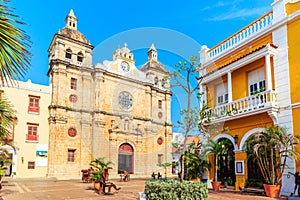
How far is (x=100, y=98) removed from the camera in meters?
25.5

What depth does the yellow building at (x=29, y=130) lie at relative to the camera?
67.6ft

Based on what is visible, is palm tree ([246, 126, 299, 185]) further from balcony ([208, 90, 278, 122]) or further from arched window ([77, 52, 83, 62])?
arched window ([77, 52, 83, 62])

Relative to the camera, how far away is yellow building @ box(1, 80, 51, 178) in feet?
67.6

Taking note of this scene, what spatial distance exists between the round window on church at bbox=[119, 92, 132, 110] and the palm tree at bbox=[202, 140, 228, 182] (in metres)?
15.7

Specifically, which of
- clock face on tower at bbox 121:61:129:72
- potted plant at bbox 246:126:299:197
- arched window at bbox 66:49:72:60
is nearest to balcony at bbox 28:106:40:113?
arched window at bbox 66:49:72:60

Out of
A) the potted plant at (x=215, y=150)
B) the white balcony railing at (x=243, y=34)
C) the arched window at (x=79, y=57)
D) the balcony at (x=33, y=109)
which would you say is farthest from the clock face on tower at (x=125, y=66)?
the potted plant at (x=215, y=150)

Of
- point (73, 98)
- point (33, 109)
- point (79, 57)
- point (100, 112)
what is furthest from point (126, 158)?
point (79, 57)

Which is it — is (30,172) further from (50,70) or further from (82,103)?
(50,70)

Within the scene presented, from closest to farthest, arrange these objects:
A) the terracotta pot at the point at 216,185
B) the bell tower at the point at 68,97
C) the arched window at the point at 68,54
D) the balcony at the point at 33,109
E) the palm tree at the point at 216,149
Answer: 1. the terracotta pot at the point at 216,185
2. the palm tree at the point at 216,149
3. the balcony at the point at 33,109
4. the bell tower at the point at 68,97
5. the arched window at the point at 68,54

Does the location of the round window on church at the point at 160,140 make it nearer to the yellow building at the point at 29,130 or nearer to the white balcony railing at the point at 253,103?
the yellow building at the point at 29,130

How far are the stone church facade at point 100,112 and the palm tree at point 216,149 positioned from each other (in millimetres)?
10778

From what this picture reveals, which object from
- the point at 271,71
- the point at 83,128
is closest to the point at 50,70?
the point at 83,128

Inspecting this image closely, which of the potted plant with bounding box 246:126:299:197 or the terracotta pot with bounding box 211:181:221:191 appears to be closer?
the potted plant with bounding box 246:126:299:197

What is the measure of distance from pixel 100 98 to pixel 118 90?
2479 mm
